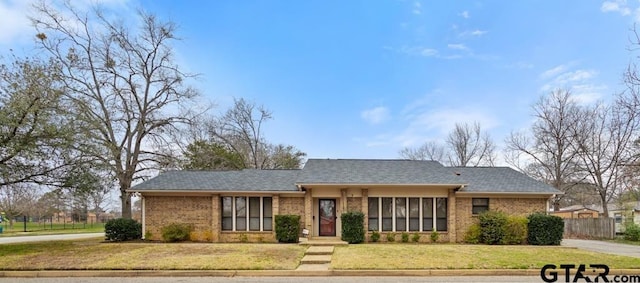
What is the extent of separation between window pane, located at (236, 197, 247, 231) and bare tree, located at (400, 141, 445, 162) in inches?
1354

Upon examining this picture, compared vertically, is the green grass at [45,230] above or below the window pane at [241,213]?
below

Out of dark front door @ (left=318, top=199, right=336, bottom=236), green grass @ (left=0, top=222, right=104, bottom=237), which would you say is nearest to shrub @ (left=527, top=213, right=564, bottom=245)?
dark front door @ (left=318, top=199, right=336, bottom=236)

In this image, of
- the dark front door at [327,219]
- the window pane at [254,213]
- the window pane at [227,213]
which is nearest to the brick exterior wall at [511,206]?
the dark front door at [327,219]

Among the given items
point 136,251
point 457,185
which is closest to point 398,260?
point 457,185

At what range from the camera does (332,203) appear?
19875mm

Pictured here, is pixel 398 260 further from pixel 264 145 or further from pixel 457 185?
pixel 264 145

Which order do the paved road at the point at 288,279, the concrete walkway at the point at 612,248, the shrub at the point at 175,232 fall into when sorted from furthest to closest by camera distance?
the shrub at the point at 175,232 → the concrete walkway at the point at 612,248 → the paved road at the point at 288,279

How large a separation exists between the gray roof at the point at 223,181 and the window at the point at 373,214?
3495 mm

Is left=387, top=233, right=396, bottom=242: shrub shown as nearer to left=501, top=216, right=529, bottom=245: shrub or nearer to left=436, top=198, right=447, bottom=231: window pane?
left=436, top=198, right=447, bottom=231: window pane

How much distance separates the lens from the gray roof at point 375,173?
18.9 metres

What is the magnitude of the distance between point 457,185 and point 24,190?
1778 cm

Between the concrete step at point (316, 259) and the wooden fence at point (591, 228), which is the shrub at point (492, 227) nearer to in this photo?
the concrete step at point (316, 259)

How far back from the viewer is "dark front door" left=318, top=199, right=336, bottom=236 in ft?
65.0

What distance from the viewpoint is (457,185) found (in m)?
18.3
